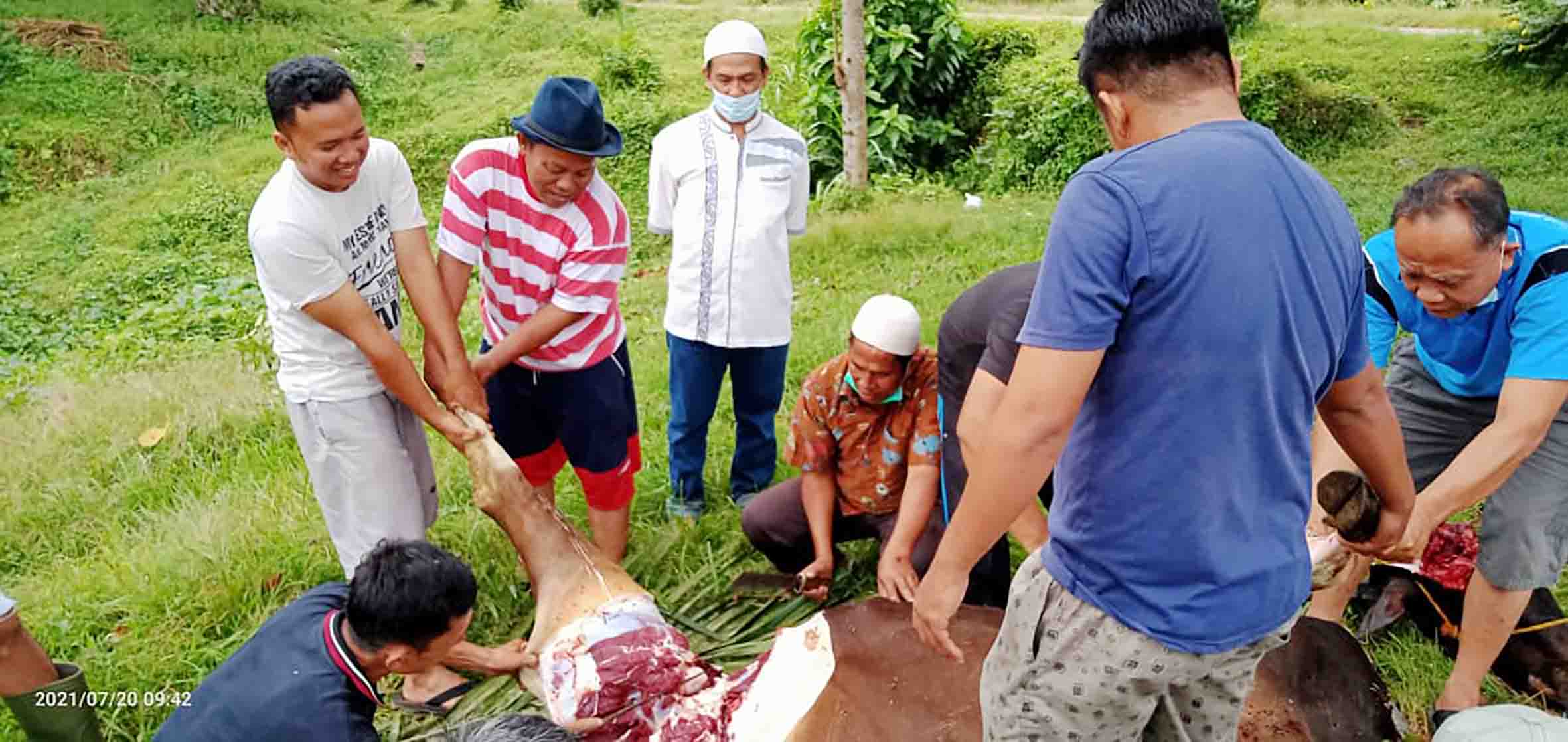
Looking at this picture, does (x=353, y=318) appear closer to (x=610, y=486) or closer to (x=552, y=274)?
(x=552, y=274)

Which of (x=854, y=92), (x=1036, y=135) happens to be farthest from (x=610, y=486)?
(x=1036, y=135)

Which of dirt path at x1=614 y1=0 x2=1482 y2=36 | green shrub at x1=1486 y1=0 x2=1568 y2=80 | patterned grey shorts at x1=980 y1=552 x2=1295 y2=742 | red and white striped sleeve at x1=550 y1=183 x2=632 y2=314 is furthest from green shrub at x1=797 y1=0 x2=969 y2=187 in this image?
patterned grey shorts at x1=980 y1=552 x2=1295 y2=742

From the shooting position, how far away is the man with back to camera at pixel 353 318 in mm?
2811

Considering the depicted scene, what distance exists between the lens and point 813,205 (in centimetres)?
905

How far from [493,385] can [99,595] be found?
157cm

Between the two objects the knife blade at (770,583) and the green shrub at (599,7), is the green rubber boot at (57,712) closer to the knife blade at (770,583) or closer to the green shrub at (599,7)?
the knife blade at (770,583)

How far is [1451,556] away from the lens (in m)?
3.38

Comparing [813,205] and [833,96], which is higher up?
[833,96]

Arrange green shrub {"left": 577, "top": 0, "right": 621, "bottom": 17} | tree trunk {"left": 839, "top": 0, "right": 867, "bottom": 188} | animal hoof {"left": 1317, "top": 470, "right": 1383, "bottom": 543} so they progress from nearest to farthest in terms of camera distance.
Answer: animal hoof {"left": 1317, "top": 470, "right": 1383, "bottom": 543}, tree trunk {"left": 839, "top": 0, "right": 867, "bottom": 188}, green shrub {"left": 577, "top": 0, "right": 621, "bottom": 17}

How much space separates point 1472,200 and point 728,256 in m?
2.49

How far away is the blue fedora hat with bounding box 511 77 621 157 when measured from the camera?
3146 mm

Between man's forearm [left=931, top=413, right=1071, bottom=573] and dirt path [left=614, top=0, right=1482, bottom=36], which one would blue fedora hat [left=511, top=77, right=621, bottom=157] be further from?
dirt path [left=614, top=0, right=1482, bottom=36]

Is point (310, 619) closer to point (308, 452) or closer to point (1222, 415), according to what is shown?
point (308, 452)

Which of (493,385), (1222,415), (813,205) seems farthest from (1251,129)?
(813,205)
